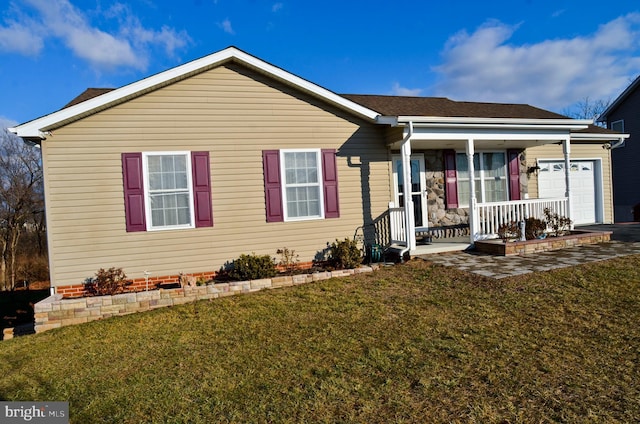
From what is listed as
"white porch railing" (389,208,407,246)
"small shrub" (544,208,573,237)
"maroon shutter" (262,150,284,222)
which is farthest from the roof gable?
"maroon shutter" (262,150,284,222)

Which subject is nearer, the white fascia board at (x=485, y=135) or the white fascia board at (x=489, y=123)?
the white fascia board at (x=489, y=123)

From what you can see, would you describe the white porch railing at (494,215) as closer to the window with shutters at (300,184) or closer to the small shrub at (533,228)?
the small shrub at (533,228)

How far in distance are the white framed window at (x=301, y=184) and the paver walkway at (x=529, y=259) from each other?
2.58 m

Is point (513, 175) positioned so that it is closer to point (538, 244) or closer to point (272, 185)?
point (538, 244)

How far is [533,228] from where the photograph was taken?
8398 millimetres

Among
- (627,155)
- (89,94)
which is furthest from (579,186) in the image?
(89,94)

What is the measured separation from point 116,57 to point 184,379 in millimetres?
17939

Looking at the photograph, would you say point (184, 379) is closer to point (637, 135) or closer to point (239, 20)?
point (239, 20)

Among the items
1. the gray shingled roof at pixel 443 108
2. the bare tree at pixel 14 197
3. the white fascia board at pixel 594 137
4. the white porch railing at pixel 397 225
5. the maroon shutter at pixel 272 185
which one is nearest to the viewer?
the maroon shutter at pixel 272 185

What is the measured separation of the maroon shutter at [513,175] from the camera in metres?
10.6

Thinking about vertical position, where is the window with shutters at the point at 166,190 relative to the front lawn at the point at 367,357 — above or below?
above

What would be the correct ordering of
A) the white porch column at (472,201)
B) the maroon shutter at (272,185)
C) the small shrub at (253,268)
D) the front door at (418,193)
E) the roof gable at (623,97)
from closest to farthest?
the small shrub at (253,268) < the maroon shutter at (272,185) < the white porch column at (472,201) < the front door at (418,193) < the roof gable at (623,97)

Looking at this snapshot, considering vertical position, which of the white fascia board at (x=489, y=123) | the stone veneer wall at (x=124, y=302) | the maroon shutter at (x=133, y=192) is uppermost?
the white fascia board at (x=489, y=123)

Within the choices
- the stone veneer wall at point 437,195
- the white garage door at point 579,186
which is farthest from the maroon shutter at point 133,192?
the white garage door at point 579,186
